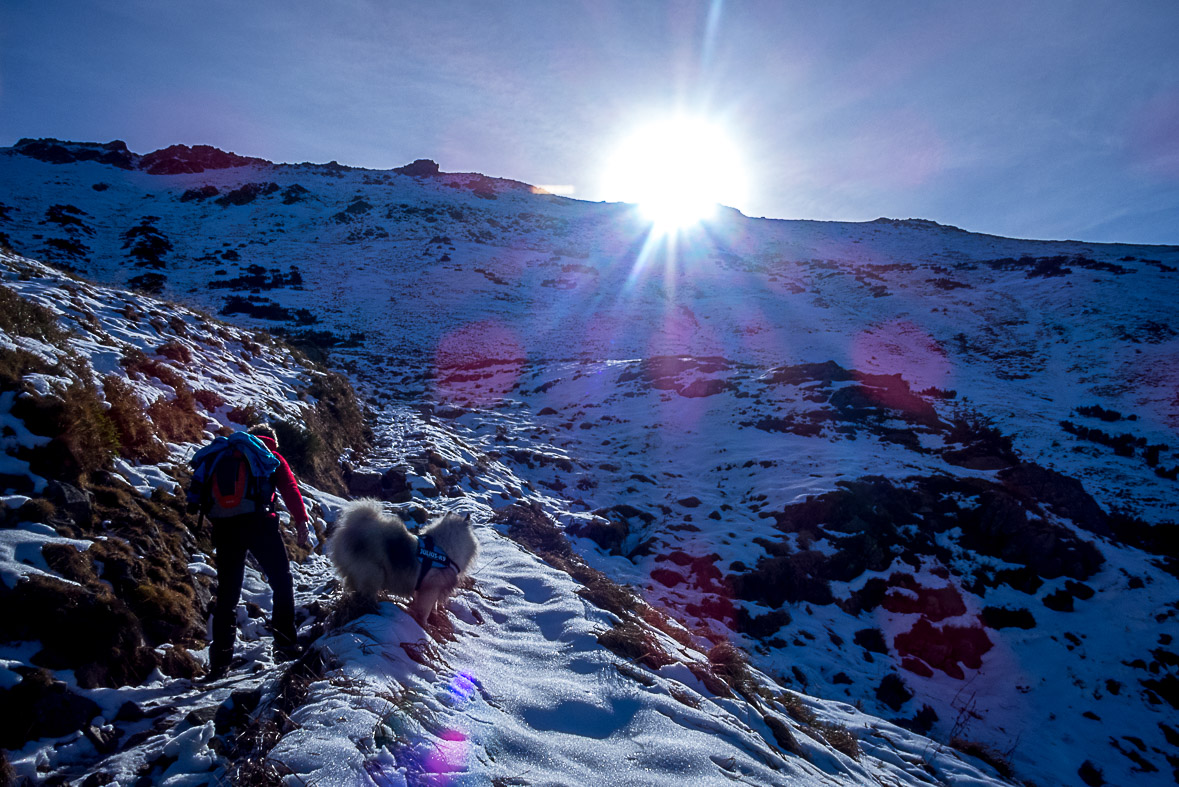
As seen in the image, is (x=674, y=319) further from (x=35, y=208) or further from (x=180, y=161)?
(x=180, y=161)

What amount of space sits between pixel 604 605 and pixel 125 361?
23.1ft

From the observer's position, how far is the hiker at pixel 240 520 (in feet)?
13.1

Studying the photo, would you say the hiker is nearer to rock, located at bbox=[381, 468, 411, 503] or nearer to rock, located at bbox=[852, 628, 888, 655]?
rock, located at bbox=[381, 468, 411, 503]

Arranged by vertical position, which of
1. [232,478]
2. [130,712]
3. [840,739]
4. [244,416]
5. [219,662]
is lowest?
[840,739]

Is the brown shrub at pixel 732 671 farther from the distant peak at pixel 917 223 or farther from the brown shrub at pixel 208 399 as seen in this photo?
the distant peak at pixel 917 223

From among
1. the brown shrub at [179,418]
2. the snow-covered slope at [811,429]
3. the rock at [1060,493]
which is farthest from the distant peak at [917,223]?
the brown shrub at [179,418]

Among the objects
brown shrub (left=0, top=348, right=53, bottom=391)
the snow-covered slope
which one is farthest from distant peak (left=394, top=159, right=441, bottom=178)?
brown shrub (left=0, top=348, right=53, bottom=391)

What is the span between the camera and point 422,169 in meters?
78.8

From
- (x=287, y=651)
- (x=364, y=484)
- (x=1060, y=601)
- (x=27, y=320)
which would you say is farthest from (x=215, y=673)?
(x=1060, y=601)

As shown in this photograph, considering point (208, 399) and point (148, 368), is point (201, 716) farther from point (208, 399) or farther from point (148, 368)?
point (208, 399)

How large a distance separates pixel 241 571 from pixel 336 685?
1.76 m

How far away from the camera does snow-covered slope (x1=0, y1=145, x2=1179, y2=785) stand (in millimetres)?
9516

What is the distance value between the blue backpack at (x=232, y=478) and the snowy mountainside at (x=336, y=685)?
705 mm

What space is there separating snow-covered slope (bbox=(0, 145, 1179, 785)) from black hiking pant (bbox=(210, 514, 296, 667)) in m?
1.72
